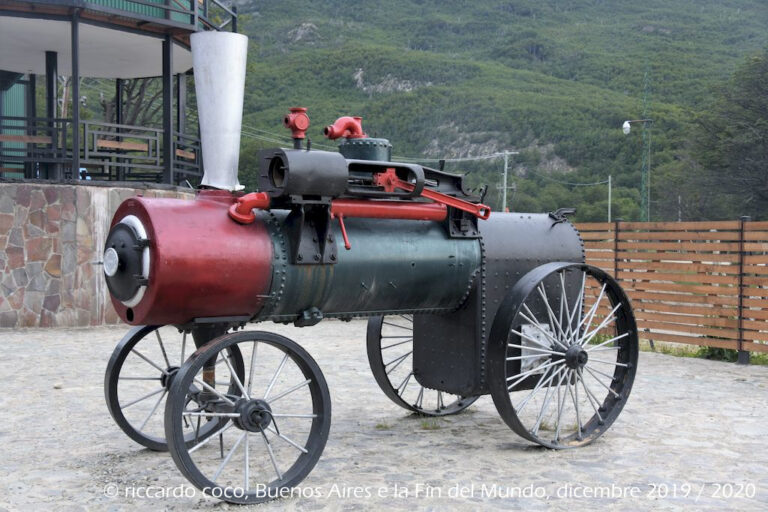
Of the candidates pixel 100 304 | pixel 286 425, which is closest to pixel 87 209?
pixel 100 304

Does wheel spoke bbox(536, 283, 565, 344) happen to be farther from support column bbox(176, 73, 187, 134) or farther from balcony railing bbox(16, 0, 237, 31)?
support column bbox(176, 73, 187, 134)

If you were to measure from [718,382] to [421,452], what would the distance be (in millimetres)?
4054

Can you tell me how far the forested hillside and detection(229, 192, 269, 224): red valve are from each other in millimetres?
27613

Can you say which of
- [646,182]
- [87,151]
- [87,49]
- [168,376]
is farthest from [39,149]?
[646,182]

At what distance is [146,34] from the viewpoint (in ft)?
44.9

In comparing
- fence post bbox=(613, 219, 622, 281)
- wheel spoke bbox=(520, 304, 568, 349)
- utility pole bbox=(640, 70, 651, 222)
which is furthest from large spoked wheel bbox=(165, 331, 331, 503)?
utility pole bbox=(640, 70, 651, 222)

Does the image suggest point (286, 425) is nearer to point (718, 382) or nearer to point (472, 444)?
point (472, 444)

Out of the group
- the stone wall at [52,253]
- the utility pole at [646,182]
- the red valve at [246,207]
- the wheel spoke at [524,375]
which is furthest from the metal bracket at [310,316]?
the utility pole at [646,182]

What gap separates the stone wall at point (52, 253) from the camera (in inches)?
456

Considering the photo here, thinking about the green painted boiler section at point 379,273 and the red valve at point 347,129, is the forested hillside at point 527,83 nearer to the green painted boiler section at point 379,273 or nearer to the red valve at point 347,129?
the red valve at point 347,129

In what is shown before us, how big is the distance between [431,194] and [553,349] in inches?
54.9

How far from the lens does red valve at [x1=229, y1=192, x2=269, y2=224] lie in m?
4.61

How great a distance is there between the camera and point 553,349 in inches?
227

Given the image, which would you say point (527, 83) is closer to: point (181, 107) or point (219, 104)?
point (181, 107)
